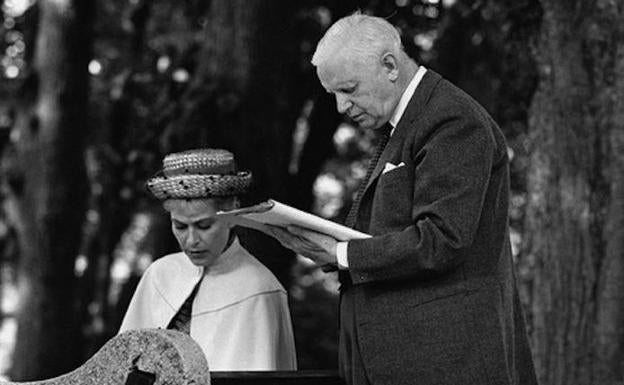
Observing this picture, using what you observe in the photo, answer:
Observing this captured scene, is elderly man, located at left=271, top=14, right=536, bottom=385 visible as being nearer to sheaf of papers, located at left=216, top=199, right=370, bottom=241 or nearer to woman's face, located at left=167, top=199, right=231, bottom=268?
sheaf of papers, located at left=216, top=199, right=370, bottom=241

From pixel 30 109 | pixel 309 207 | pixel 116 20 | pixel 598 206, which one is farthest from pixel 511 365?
pixel 116 20

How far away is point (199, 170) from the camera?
5.05m

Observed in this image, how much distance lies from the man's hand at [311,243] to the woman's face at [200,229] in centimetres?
74

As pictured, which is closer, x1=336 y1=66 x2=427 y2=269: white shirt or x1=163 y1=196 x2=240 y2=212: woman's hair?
x1=336 y1=66 x2=427 y2=269: white shirt

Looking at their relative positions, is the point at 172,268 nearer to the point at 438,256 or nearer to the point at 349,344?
the point at 349,344

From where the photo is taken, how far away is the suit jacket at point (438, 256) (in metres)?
4.05

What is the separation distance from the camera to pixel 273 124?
28.5 ft

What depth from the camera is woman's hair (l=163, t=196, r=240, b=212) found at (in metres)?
5.04

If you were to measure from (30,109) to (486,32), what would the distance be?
155 inches

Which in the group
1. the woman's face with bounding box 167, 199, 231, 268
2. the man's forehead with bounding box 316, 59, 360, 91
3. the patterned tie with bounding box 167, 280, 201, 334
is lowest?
the patterned tie with bounding box 167, 280, 201, 334

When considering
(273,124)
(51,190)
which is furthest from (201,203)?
(51,190)

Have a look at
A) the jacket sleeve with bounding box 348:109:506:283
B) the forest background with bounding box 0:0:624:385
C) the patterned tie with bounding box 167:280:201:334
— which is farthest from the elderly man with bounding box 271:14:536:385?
the forest background with bounding box 0:0:624:385

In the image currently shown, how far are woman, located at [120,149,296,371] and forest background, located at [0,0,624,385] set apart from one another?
154cm

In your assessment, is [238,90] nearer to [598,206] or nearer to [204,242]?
[598,206]
